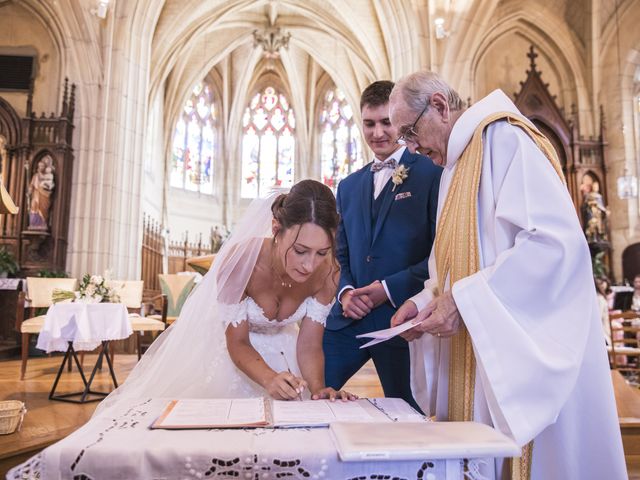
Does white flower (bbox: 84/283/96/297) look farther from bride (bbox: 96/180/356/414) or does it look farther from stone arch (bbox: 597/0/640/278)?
stone arch (bbox: 597/0/640/278)

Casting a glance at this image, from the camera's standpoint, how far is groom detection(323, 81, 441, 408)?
2312 mm

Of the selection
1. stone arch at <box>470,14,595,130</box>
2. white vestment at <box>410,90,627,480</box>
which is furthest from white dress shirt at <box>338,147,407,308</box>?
stone arch at <box>470,14,595,130</box>

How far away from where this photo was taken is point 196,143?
2025 cm

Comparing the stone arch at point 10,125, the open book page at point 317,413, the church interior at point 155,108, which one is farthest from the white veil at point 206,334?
the stone arch at point 10,125

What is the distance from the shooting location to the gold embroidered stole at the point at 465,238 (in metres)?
1.69

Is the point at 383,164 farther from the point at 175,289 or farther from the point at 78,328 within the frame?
the point at 175,289

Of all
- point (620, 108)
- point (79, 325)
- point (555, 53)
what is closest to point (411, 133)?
point (79, 325)

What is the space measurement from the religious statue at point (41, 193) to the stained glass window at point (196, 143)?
29.0 feet

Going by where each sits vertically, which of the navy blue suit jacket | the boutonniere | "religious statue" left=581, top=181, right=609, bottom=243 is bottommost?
the navy blue suit jacket

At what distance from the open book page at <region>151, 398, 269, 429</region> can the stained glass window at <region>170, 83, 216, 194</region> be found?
18563 millimetres

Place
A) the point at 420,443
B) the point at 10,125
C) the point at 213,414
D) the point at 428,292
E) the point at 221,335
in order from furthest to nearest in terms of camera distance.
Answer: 1. the point at 10,125
2. the point at 221,335
3. the point at 428,292
4. the point at 213,414
5. the point at 420,443

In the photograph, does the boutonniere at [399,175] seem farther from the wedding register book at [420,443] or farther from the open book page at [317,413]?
the wedding register book at [420,443]

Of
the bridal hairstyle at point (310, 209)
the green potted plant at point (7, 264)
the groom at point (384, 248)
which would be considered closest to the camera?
the bridal hairstyle at point (310, 209)

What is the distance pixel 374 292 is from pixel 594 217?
10970 mm
